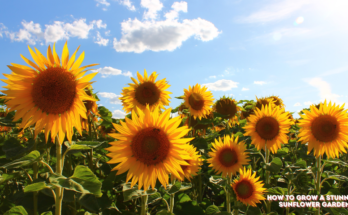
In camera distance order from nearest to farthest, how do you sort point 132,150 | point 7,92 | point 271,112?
point 7,92, point 132,150, point 271,112

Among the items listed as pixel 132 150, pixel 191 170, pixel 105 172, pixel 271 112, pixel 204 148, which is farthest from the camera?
pixel 271 112

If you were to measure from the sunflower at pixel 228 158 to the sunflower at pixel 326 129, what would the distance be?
1.41m

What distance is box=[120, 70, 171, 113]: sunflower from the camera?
4.66 m

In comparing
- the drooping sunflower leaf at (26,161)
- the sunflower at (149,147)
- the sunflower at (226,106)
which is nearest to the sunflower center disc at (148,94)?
the sunflower at (149,147)

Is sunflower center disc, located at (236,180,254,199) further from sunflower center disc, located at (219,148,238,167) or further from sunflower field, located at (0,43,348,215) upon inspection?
sunflower center disc, located at (219,148,238,167)

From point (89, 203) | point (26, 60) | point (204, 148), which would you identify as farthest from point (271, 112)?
point (26, 60)

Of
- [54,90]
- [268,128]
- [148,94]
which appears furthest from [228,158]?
[54,90]

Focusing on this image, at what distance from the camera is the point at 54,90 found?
82.9 inches

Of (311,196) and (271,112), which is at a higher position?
(271,112)

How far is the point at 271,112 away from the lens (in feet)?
15.3

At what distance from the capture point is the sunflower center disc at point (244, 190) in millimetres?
3418

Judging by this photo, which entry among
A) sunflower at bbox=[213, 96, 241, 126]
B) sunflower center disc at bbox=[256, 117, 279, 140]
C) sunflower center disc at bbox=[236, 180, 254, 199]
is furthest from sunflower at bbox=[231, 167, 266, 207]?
sunflower at bbox=[213, 96, 241, 126]

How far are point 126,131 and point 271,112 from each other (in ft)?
11.4

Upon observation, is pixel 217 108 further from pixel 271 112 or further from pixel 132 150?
pixel 132 150
